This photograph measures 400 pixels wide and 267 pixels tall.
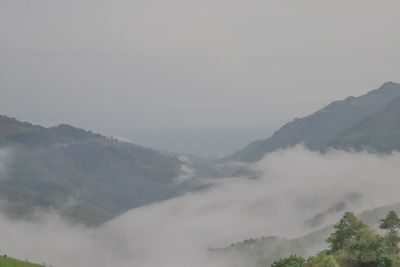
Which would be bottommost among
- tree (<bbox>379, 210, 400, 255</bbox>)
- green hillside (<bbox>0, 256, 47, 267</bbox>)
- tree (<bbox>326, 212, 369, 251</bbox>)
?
green hillside (<bbox>0, 256, 47, 267</bbox>)

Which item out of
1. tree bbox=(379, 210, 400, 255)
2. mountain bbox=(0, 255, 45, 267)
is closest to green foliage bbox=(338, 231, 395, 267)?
tree bbox=(379, 210, 400, 255)

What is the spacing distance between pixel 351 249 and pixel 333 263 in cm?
1081

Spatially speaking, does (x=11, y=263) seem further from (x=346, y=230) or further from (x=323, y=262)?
(x=346, y=230)

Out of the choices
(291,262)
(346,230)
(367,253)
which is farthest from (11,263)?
(346,230)

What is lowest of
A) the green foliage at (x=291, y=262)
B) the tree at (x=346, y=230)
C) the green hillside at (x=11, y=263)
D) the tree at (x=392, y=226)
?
the green hillside at (x=11, y=263)

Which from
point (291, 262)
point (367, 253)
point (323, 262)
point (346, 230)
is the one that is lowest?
point (323, 262)

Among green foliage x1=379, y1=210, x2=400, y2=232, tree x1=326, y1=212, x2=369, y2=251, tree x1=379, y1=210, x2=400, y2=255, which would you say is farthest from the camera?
green foliage x1=379, y1=210, x2=400, y2=232

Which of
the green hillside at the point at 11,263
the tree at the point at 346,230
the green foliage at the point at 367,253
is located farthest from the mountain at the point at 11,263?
the tree at the point at 346,230

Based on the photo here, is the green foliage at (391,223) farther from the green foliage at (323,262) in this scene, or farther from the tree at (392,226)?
the green foliage at (323,262)

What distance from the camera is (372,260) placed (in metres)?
56.6

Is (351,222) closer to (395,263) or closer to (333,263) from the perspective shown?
(395,263)

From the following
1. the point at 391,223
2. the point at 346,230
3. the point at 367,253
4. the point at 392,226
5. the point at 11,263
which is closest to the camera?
the point at 11,263

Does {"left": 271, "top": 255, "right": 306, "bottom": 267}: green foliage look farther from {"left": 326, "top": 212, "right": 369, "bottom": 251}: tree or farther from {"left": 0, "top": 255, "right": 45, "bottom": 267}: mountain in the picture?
{"left": 0, "top": 255, "right": 45, "bottom": 267}: mountain

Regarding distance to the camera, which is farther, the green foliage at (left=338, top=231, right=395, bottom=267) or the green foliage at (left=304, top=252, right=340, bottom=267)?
the green foliage at (left=338, top=231, right=395, bottom=267)
